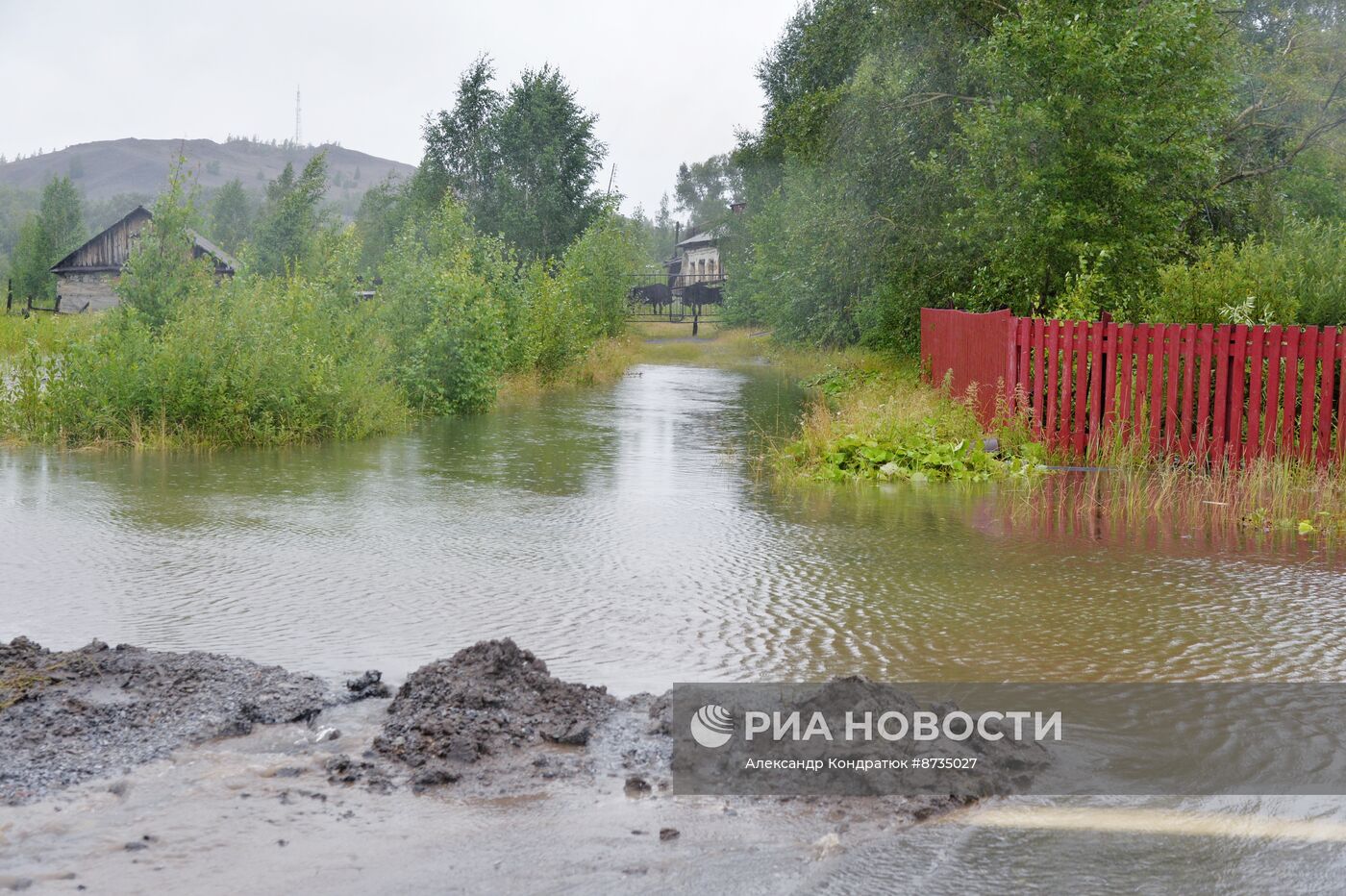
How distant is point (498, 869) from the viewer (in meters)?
4.00

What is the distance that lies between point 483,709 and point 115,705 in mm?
1608

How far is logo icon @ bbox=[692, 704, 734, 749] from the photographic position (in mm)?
5094

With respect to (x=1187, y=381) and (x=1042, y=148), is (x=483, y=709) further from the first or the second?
(x=1042, y=148)

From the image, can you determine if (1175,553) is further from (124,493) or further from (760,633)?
(124,493)

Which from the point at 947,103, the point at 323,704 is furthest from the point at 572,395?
the point at 323,704

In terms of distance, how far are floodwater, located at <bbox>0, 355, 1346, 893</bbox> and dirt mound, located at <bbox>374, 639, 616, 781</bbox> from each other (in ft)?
1.55

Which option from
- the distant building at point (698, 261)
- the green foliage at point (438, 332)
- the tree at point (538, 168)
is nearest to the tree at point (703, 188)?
the distant building at point (698, 261)

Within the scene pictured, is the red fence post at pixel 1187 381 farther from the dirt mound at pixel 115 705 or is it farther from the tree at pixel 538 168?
the tree at pixel 538 168

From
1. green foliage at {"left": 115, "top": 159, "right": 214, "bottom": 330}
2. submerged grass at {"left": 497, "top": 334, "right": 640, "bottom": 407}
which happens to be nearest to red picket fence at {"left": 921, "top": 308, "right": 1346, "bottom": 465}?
green foliage at {"left": 115, "top": 159, "right": 214, "bottom": 330}

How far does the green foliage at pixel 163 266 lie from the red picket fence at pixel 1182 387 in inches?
466

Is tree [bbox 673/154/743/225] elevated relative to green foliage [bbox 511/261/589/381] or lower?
elevated

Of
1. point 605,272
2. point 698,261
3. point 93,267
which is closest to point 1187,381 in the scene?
point 605,272

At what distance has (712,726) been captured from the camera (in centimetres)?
523

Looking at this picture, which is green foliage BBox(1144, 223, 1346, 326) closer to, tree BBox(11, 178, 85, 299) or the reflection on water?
the reflection on water
